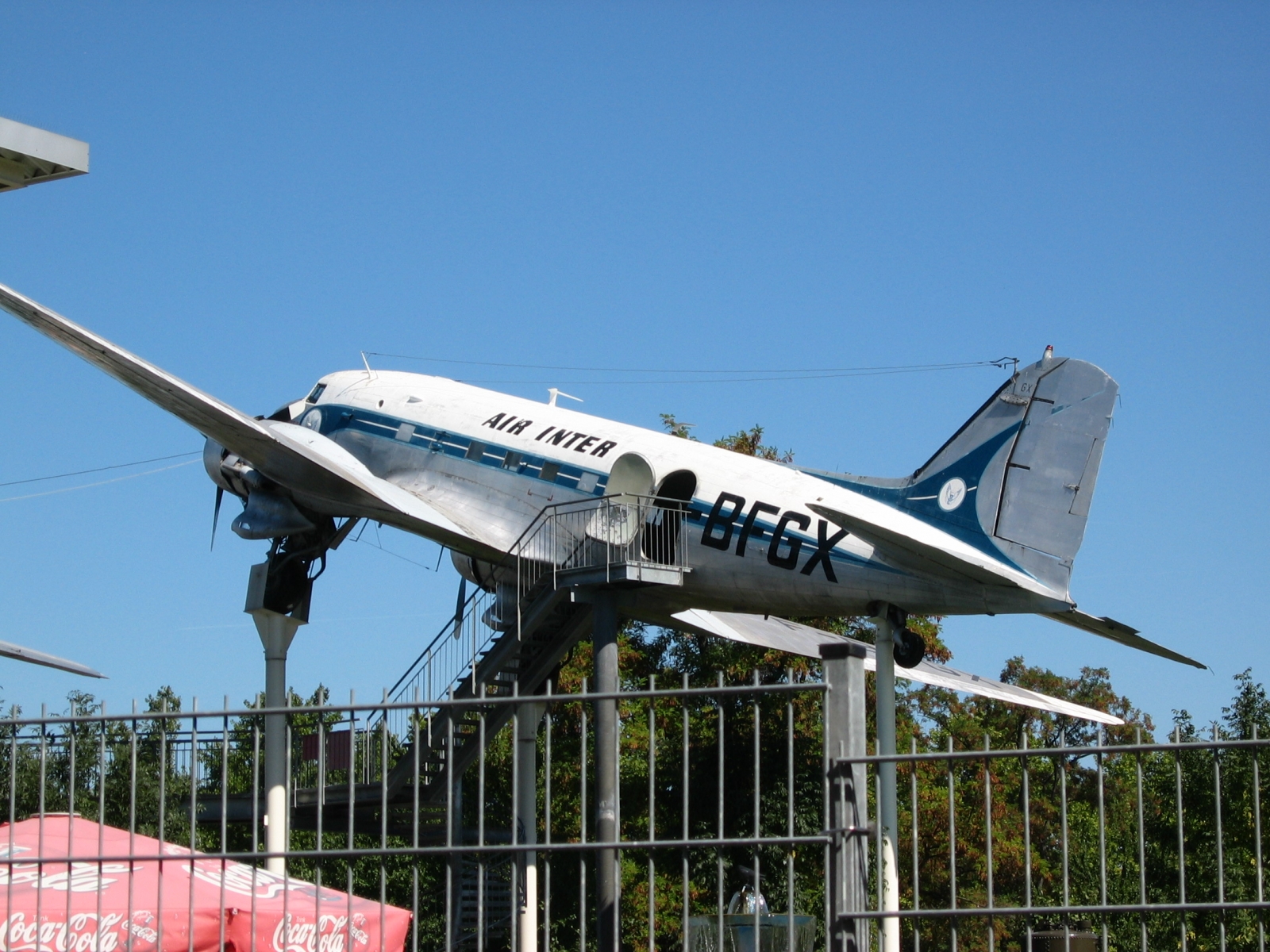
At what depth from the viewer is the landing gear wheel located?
77.0 ft

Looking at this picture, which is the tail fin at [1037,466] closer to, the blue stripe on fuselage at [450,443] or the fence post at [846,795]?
the blue stripe on fuselage at [450,443]

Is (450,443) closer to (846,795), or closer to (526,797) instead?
(526,797)

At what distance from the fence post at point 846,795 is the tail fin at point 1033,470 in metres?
14.0

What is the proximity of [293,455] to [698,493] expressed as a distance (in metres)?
7.30

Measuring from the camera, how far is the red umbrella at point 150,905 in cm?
1038

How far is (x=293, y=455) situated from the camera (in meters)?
27.0

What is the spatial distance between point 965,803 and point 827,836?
3589cm

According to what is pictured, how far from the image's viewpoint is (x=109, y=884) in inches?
443

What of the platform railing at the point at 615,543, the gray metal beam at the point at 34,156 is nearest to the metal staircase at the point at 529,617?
the platform railing at the point at 615,543

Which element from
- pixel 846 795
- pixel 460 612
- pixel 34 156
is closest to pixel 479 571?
pixel 460 612

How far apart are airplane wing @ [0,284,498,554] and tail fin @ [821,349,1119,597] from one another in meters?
7.96

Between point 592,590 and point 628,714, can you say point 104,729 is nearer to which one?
point 592,590

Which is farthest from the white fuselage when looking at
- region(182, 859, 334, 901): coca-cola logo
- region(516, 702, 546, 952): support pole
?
region(182, 859, 334, 901): coca-cola logo

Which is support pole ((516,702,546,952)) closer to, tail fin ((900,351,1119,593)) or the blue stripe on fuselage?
the blue stripe on fuselage
